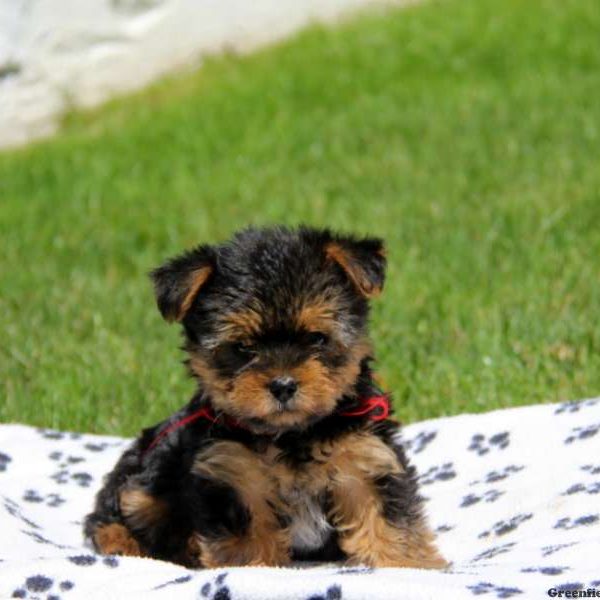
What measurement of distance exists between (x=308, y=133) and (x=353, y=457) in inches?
332

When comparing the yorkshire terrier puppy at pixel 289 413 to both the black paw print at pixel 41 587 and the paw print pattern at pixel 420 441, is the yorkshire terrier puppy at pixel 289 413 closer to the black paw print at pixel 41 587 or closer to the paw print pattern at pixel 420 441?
the black paw print at pixel 41 587

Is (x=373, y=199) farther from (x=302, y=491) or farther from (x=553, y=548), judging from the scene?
(x=553, y=548)

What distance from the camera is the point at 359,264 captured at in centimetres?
548

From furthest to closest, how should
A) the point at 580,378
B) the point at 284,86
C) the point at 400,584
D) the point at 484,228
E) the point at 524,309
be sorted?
the point at 284,86 → the point at 484,228 → the point at 524,309 → the point at 580,378 → the point at 400,584

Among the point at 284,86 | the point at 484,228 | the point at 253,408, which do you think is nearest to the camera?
the point at 253,408

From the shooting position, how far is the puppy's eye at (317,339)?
5251 mm

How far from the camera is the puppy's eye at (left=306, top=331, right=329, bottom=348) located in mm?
5251

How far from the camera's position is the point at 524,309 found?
28.4 feet

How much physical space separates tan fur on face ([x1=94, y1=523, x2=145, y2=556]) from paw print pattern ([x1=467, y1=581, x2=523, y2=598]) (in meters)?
1.82

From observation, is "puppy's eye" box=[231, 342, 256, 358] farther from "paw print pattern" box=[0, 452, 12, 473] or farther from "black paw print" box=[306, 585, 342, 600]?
"paw print pattern" box=[0, 452, 12, 473]

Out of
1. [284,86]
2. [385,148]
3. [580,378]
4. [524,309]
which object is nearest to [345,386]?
[580,378]

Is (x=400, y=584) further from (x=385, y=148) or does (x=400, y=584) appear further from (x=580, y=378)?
(x=385, y=148)

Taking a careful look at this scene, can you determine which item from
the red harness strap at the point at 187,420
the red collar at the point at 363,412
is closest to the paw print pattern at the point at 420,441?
the red collar at the point at 363,412

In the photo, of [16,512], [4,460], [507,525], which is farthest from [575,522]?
[4,460]
